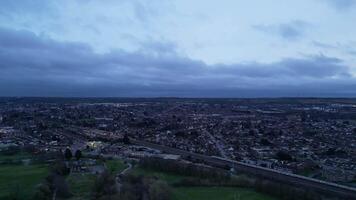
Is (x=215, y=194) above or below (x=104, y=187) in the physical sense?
below

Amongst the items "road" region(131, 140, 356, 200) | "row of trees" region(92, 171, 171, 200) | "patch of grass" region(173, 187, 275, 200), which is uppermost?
"row of trees" region(92, 171, 171, 200)

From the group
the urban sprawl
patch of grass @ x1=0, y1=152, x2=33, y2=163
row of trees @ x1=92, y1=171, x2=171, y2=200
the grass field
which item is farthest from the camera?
patch of grass @ x1=0, y1=152, x2=33, y2=163

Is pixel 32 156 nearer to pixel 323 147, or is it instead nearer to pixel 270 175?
pixel 270 175

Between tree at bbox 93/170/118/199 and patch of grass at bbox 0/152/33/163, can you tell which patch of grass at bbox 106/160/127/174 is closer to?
tree at bbox 93/170/118/199

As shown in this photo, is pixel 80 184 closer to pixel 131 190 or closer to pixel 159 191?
pixel 131 190

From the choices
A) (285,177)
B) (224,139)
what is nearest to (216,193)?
(285,177)

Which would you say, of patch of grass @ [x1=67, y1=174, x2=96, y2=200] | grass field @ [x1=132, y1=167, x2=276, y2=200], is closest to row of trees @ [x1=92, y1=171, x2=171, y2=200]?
patch of grass @ [x1=67, y1=174, x2=96, y2=200]

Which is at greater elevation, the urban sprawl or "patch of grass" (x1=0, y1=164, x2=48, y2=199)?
the urban sprawl

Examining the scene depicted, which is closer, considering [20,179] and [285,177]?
[20,179]

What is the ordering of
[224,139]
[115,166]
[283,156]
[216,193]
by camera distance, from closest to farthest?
[216,193], [115,166], [283,156], [224,139]
